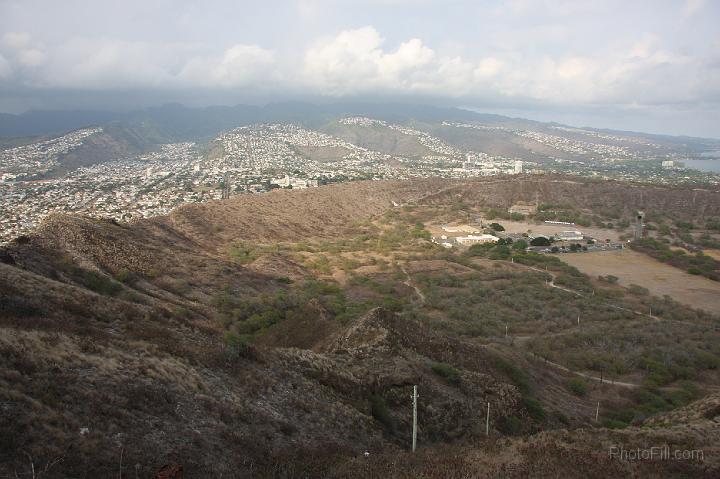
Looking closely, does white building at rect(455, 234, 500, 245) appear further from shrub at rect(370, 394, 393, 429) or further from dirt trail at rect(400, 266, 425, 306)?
shrub at rect(370, 394, 393, 429)

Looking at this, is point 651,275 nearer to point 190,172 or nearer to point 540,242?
point 540,242

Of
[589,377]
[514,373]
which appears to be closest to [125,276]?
[514,373]

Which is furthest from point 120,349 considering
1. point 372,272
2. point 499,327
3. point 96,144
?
point 96,144

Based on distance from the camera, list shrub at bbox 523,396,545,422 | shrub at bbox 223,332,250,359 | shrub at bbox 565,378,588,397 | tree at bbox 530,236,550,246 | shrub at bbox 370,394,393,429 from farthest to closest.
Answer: tree at bbox 530,236,550,246, shrub at bbox 565,378,588,397, shrub at bbox 523,396,545,422, shrub at bbox 370,394,393,429, shrub at bbox 223,332,250,359

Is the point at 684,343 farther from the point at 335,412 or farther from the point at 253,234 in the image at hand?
the point at 253,234

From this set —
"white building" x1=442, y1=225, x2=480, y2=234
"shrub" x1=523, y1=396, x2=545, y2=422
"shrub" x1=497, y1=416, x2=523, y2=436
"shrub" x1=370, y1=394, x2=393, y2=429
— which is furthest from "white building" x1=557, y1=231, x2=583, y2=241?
"shrub" x1=370, y1=394, x2=393, y2=429

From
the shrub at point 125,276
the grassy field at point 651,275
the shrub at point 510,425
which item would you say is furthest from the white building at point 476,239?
the shrub at point 510,425

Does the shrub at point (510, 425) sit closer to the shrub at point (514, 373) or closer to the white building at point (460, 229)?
the shrub at point (514, 373)
